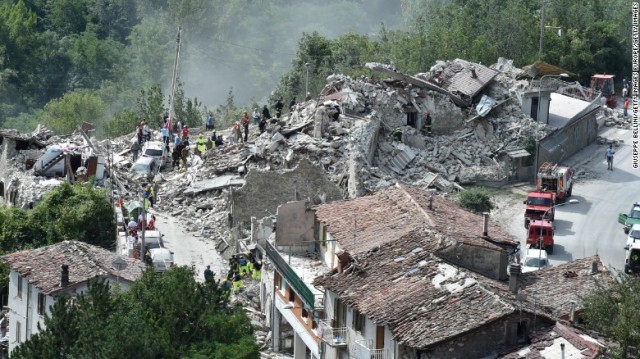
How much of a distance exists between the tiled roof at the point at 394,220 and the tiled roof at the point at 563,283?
168 cm

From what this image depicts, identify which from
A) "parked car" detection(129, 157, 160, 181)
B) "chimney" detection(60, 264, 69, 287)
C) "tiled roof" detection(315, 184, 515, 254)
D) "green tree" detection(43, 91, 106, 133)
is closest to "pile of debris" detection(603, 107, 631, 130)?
"parked car" detection(129, 157, 160, 181)

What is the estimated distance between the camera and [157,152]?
77.6m

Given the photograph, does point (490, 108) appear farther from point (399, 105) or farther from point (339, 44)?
point (339, 44)

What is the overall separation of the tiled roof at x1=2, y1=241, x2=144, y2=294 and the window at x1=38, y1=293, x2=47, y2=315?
0.39 m

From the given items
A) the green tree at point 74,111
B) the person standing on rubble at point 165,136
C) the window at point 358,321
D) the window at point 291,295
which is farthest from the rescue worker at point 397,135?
the green tree at point 74,111

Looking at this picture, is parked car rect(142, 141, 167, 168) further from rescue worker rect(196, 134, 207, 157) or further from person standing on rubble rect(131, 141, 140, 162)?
rescue worker rect(196, 134, 207, 157)

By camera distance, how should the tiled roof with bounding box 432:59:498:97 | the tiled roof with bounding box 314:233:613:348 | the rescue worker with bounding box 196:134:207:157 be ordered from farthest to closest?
the tiled roof with bounding box 432:59:498:97
the rescue worker with bounding box 196:134:207:157
the tiled roof with bounding box 314:233:613:348

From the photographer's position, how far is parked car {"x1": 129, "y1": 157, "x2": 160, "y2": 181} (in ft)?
250

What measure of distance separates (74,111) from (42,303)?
197 ft

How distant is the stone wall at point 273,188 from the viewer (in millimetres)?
68312

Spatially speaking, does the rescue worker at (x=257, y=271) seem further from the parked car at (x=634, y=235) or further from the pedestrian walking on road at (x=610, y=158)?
the pedestrian walking on road at (x=610, y=158)

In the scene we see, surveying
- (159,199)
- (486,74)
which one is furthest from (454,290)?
(486,74)

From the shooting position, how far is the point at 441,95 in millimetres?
78312

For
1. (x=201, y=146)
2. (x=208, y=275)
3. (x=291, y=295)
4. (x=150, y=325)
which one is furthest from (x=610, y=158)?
(x=150, y=325)
